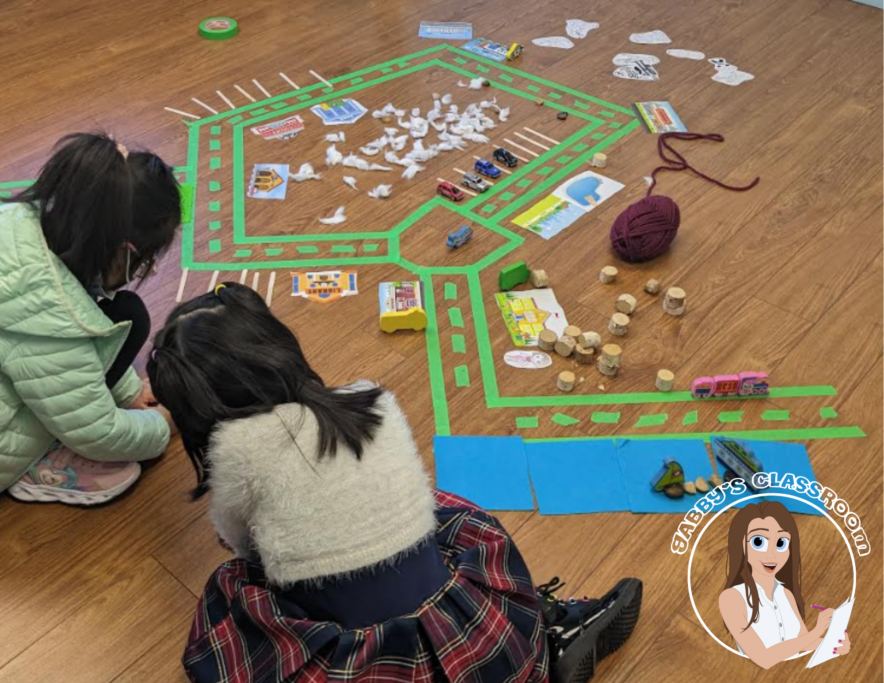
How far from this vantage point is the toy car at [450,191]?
204 centimetres

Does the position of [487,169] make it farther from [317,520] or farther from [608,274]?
[317,520]

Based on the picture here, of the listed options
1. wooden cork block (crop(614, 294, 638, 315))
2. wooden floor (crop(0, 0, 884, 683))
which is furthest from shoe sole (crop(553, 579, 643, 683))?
wooden cork block (crop(614, 294, 638, 315))

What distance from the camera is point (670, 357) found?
1684 mm

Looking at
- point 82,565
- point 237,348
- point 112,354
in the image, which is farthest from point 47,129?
point 237,348

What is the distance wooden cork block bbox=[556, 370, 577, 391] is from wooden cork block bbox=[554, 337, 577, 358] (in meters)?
0.06

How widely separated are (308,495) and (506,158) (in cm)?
144

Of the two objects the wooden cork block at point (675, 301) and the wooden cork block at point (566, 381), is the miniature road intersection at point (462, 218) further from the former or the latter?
the wooden cork block at point (675, 301)

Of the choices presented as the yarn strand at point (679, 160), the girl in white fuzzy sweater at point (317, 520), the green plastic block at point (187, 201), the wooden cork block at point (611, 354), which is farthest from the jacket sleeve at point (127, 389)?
the yarn strand at point (679, 160)

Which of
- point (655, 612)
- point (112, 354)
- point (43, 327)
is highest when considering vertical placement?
point (43, 327)

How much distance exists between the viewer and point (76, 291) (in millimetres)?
1171

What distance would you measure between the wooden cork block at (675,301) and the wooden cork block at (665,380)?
21 centimetres

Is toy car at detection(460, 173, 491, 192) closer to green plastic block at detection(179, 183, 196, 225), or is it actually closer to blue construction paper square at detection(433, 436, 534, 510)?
green plastic block at detection(179, 183, 196, 225)

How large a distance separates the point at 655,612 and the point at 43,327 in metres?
1.00

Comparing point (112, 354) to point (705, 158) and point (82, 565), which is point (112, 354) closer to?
point (82, 565)
